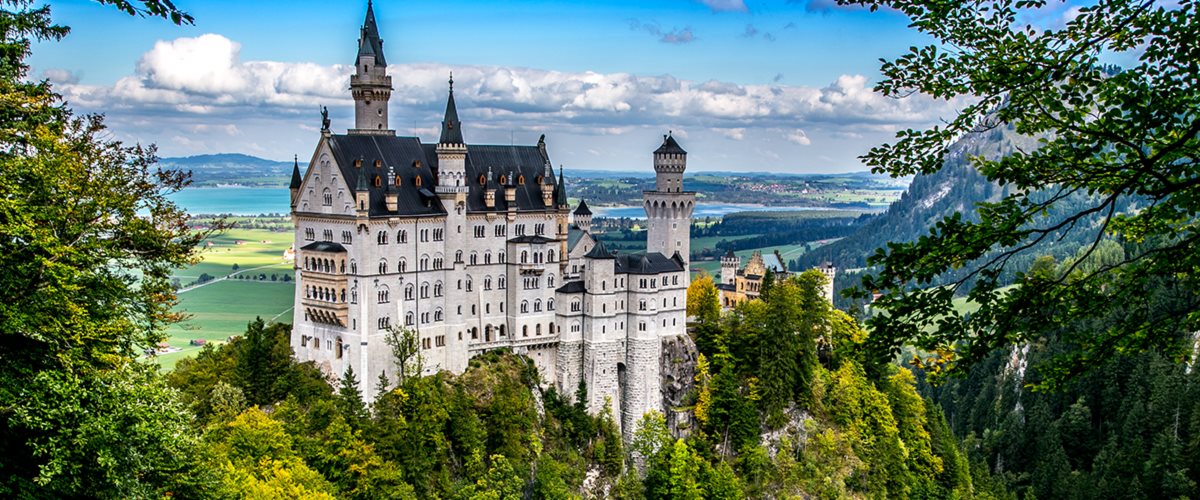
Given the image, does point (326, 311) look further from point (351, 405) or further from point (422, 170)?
point (422, 170)

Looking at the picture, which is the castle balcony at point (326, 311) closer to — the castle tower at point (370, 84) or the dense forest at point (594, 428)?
the dense forest at point (594, 428)

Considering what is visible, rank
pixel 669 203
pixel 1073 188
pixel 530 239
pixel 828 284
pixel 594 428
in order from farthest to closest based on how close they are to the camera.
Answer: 1. pixel 828 284
2. pixel 669 203
3. pixel 594 428
4. pixel 530 239
5. pixel 1073 188

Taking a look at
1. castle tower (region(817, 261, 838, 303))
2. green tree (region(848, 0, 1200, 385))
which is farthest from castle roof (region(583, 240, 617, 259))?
green tree (region(848, 0, 1200, 385))

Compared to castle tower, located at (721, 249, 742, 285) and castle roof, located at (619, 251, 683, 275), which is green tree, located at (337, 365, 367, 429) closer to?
castle roof, located at (619, 251, 683, 275)

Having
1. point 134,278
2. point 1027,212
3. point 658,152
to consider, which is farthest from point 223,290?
point 1027,212

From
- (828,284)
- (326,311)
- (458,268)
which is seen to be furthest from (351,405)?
(828,284)

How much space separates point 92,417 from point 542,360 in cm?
5636

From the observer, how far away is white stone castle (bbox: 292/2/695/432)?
7394 centimetres

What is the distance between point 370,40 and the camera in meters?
80.0

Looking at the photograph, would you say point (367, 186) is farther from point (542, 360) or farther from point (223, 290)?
point (223, 290)

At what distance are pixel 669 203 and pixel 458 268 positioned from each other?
23.7 m

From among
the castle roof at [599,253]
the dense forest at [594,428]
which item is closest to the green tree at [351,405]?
the dense forest at [594,428]

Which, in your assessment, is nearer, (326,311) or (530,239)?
(326,311)

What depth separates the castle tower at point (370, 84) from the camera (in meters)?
79.3
